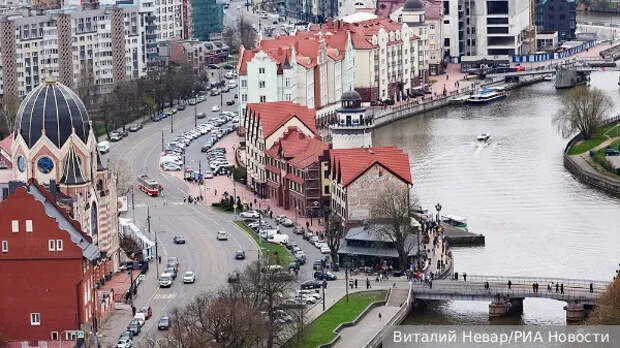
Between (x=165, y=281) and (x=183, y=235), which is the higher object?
(x=183, y=235)

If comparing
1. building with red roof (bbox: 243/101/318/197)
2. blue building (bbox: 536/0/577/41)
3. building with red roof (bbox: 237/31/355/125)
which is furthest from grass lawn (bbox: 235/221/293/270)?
blue building (bbox: 536/0/577/41)

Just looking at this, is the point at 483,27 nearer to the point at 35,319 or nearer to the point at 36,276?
the point at 36,276

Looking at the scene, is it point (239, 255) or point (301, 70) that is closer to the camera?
point (239, 255)

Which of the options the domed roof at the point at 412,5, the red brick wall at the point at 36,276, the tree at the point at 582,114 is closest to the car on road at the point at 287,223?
the red brick wall at the point at 36,276

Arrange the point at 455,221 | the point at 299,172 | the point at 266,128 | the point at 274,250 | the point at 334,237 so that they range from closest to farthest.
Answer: the point at 334,237
the point at 274,250
the point at 455,221
the point at 299,172
the point at 266,128

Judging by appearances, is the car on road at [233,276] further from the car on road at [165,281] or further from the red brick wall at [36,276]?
the red brick wall at [36,276]

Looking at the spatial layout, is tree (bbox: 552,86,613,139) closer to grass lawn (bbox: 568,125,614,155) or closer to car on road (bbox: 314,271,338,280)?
grass lawn (bbox: 568,125,614,155)

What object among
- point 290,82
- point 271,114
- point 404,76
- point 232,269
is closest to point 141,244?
point 232,269

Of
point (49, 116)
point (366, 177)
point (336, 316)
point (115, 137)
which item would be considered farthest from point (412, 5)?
point (336, 316)
